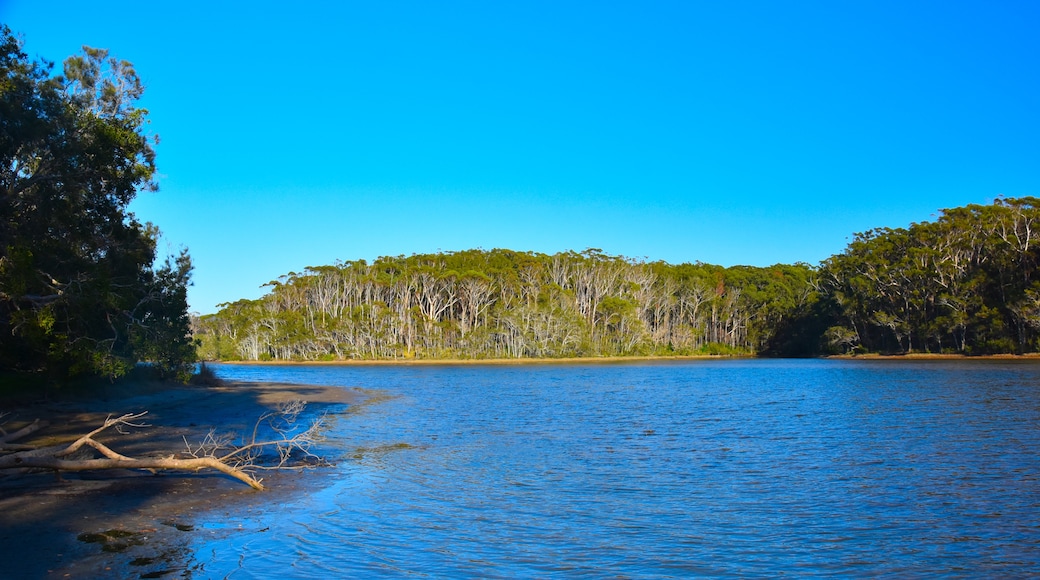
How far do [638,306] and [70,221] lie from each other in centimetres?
9320

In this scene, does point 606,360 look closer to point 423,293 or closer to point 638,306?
point 638,306

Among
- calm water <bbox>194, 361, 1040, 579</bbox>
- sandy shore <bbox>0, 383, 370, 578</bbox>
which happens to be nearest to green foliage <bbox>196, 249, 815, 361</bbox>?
calm water <bbox>194, 361, 1040, 579</bbox>

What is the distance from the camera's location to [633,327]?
104 m

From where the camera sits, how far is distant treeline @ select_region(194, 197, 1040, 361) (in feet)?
242

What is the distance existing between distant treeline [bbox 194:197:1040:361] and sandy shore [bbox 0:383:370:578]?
72499 mm

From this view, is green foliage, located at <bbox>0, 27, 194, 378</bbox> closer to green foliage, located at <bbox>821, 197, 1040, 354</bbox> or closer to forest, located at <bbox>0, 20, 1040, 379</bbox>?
forest, located at <bbox>0, 20, 1040, 379</bbox>

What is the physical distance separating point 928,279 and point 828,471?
7021cm

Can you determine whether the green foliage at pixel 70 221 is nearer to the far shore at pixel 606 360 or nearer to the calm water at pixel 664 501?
the calm water at pixel 664 501

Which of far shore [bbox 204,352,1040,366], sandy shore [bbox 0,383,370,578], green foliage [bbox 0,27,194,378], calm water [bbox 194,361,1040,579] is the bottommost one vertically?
calm water [bbox 194,361,1040,579]

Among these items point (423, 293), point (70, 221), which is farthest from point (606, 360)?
point (70, 221)

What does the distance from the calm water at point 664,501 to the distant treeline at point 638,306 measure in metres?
54.6

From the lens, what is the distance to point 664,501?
12.6 meters

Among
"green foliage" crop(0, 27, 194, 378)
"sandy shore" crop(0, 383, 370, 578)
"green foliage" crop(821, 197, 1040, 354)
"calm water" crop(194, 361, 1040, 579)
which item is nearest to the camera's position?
"sandy shore" crop(0, 383, 370, 578)

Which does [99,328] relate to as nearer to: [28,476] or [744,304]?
[28,476]
